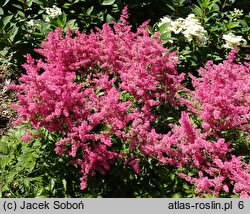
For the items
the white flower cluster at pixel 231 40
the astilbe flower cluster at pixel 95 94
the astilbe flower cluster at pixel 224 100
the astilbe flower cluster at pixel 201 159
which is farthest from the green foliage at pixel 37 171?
the white flower cluster at pixel 231 40

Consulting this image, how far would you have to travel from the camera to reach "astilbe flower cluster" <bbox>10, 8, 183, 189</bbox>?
2910mm

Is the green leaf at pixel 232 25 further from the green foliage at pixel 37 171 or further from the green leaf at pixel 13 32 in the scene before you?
the green foliage at pixel 37 171

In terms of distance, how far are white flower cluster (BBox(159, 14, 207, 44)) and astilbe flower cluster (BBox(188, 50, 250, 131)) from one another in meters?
0.81

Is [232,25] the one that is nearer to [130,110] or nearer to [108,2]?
[108,2]

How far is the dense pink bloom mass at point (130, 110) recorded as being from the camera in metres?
2.92

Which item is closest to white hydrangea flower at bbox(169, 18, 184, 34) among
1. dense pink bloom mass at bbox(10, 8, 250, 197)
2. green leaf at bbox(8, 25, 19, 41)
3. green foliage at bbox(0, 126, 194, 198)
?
dense pink bloom mass at bbox(10, 8, 250, 197)

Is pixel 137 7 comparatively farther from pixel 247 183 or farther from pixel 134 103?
pixel 247 183

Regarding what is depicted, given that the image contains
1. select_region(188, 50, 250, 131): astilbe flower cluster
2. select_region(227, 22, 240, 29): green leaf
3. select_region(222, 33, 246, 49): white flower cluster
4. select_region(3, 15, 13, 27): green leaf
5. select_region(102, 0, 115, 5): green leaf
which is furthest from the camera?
select_region(102, 0, 115, 5): green leaf

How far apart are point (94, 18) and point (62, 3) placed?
0.49 metres

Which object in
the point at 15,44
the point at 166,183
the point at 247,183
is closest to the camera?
the point at 247,183

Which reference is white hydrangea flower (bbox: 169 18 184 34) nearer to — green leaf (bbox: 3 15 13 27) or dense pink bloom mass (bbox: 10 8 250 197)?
dense pink bloom mass (bbox: 10 8 250 197)

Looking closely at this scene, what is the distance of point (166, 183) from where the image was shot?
333 centimetres

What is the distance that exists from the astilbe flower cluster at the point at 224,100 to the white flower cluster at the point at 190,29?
0.81 metres

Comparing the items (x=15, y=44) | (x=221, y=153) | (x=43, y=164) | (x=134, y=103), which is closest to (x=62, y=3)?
(x=15, y=44)
